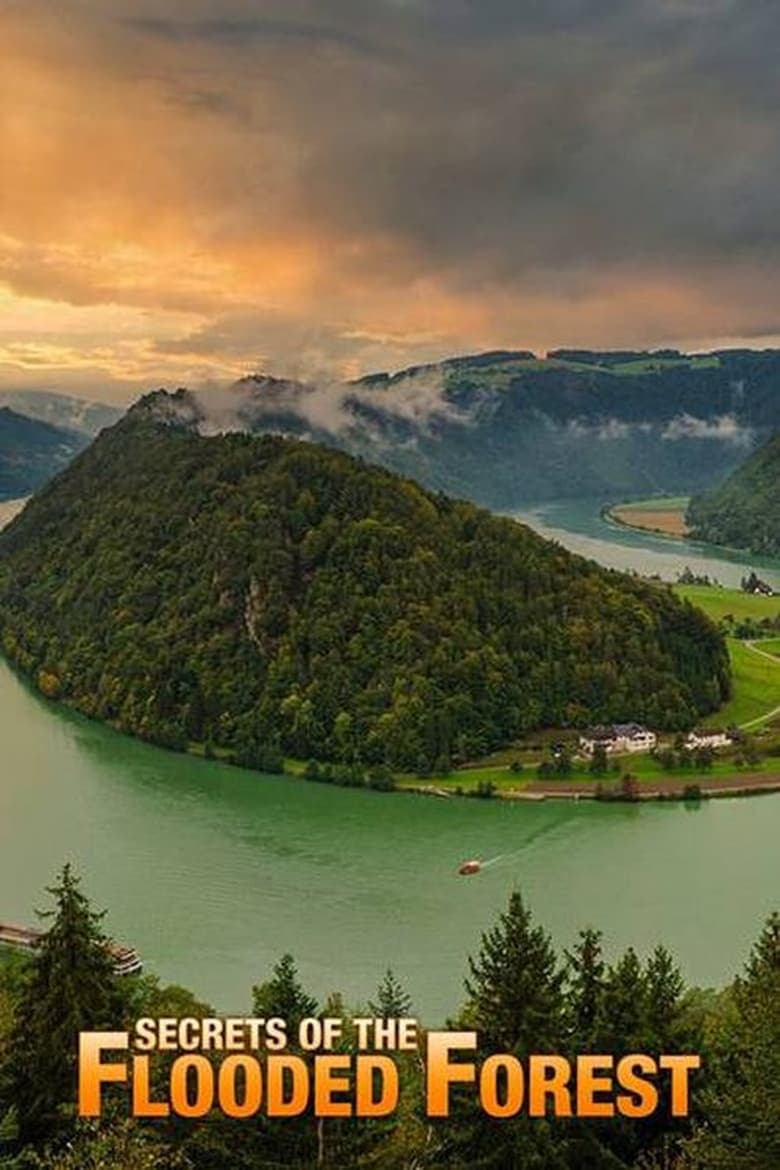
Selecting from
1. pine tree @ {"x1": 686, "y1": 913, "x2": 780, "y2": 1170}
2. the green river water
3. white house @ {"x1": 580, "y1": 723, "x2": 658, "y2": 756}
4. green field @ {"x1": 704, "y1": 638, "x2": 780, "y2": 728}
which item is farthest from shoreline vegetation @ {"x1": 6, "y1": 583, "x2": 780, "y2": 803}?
pine tree @ {"x1": 686, "y1": 913, "x2": 780, "y2": 1170}

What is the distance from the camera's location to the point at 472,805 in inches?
1527

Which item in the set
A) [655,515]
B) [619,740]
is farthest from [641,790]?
[655,515]

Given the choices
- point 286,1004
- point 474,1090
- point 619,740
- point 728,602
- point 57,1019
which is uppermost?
point 728,602

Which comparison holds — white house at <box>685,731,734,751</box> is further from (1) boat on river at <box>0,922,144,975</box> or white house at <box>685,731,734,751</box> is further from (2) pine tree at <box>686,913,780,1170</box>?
(2) pine tree at <box>686,913,780,1170</box>

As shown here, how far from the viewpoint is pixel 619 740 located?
43375 millimetres

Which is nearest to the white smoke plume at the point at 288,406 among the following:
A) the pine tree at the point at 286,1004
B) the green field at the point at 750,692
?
the green field at the point at 750,692

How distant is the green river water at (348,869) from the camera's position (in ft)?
89.6

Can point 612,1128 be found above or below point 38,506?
below

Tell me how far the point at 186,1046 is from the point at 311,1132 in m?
1.82

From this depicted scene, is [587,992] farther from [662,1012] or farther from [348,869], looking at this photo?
[348,869]

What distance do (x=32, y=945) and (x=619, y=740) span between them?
73.8 ft

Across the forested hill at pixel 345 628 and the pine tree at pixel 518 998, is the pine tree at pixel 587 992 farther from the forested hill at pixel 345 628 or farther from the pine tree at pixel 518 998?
the forested hill at pixel 345 628

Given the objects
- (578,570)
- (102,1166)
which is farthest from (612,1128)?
(578,570)

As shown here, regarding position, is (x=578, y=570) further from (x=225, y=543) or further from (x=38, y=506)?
(x=38, y=506)
